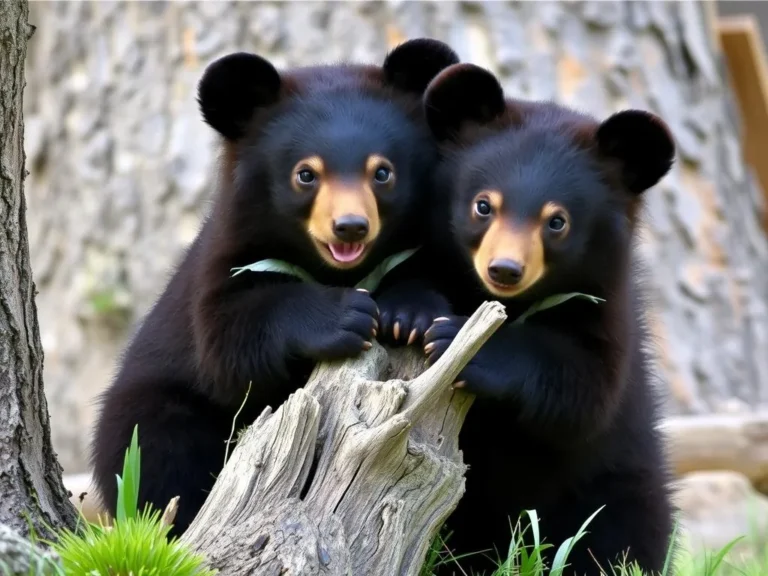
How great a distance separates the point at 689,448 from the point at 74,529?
4359 millimetres

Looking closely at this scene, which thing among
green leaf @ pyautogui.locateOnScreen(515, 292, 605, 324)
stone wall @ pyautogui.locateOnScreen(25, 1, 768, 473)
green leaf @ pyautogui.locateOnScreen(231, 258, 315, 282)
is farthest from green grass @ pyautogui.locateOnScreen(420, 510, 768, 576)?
stone wall @ pyautogui.locateOnScreen(25, 1, 768, 473)

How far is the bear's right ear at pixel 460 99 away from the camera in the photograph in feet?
12.9

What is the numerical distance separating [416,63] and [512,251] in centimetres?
99

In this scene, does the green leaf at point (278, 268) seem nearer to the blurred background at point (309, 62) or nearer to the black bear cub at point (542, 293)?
the black bear cub at point (542, 293)

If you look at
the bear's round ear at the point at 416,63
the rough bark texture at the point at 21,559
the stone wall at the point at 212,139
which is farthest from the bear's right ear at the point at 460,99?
the stone wall at the point at 212,139

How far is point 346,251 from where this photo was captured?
3.80 m

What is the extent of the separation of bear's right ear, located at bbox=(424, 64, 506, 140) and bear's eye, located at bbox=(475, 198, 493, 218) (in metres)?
0.40

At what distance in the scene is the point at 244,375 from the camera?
3879 millimetres

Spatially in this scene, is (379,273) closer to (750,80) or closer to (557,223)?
(557,223)

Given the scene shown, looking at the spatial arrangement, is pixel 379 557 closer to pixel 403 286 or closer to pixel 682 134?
pixel 403 286

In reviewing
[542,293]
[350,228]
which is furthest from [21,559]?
[542,293]

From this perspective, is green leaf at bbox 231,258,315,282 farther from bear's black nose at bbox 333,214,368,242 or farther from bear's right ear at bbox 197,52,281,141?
bear's right ear at bbox 197,52,281,141

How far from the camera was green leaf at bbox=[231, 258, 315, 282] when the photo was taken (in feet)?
13.1

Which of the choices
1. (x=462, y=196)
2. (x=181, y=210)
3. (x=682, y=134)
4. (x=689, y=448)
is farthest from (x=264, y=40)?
(x=462, y=196)
